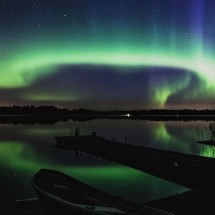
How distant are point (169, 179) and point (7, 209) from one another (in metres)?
8.90

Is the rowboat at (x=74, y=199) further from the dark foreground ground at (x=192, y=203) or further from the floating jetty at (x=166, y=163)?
the floating jetty at (x=166, y=163)

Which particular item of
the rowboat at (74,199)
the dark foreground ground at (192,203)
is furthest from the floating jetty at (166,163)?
the rowboat at (74,199)

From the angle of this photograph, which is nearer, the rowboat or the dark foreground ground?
the rowboat

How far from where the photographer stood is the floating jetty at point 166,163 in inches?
712

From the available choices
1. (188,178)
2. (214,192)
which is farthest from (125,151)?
(214,192)

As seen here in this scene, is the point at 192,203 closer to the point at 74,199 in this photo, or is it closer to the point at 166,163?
the point at 74,199

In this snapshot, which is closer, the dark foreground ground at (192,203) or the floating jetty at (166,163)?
the dark foreground ground at (192,203)

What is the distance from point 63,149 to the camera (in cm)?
4153

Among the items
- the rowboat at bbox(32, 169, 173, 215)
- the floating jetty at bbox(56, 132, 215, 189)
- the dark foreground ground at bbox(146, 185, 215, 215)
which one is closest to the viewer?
the rowboat at bbox(32, 169, 173, 215)

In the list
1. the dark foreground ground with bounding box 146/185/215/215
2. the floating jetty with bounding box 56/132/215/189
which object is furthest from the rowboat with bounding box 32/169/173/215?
the floating jetty with bounding box 56/132/215/189

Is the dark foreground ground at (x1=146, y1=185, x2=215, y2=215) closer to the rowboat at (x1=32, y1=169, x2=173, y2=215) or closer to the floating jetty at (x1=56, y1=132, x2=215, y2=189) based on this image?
the rowboat at (x1=32, y1=169, x2=173, y2=215)

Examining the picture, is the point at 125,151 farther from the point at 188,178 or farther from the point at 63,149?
the point at 63,149

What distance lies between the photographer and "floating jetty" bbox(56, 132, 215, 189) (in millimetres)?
18078

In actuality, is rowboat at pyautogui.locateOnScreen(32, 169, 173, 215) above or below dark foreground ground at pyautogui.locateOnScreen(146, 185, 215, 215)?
above
